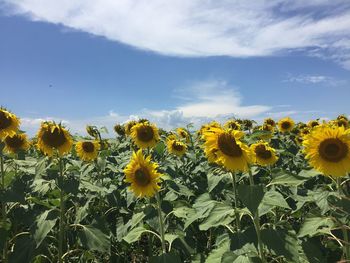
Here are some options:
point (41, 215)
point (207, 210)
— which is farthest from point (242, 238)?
point (41, 215)

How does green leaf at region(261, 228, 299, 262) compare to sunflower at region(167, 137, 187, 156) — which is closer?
green leaf at region(261, 228, 299, 262)

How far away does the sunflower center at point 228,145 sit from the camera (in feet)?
13.2

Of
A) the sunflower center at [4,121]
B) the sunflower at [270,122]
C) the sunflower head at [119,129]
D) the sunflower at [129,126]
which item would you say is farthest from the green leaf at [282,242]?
the sunflower at [270,122]

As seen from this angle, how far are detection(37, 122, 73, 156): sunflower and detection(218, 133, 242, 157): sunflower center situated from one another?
215cm

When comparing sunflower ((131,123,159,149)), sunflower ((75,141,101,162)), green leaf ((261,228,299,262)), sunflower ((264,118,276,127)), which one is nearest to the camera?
green leaf ((261,228,299,262))

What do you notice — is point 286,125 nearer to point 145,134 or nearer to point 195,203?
point 145,134

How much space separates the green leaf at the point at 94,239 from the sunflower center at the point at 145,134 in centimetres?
234

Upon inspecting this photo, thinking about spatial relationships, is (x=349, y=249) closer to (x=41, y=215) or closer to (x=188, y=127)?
(x=41, y=215)

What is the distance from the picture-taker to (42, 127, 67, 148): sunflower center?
17.5 ft

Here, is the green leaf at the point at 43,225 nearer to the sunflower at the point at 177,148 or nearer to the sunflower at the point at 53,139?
the sunflower at the point at 53,139

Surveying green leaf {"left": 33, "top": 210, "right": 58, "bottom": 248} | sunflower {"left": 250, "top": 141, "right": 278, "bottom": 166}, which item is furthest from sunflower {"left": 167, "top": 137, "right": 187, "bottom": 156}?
green leaf {"left": 33, "top": 210, "right": 58, "bottom": 248}

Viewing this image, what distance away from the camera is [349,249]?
3.88 metres

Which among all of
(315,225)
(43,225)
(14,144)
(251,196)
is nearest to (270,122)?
(14,144)

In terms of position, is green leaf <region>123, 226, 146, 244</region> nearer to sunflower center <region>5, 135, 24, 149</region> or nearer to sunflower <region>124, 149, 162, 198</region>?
sunflower <region>124, 149, 162, 198</region>
